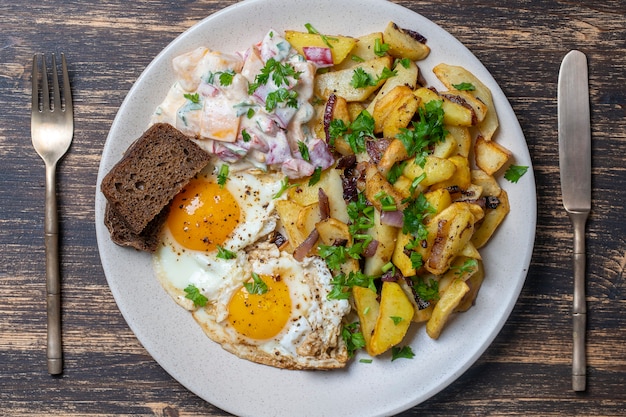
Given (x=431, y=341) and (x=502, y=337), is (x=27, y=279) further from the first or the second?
(x=502, y=337)

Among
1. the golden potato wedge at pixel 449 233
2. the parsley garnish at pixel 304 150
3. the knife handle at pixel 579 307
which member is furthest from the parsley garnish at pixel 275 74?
the knife handle at pixel 579 307

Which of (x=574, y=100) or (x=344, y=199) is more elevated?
(x=574, y=100)

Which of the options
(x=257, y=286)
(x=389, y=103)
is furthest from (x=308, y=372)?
(x=389, y=103)

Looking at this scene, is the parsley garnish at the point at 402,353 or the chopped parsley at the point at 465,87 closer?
the chopped parsley at the point at 465,87

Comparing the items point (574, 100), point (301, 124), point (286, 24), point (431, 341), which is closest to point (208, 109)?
point (301, 124)

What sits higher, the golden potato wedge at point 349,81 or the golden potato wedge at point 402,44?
the golden potato wedge at point 402,44

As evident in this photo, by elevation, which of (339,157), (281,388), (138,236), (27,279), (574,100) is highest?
(574,100)

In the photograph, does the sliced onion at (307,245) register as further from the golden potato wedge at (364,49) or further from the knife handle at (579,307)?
→ the knife handle at (579,307)
